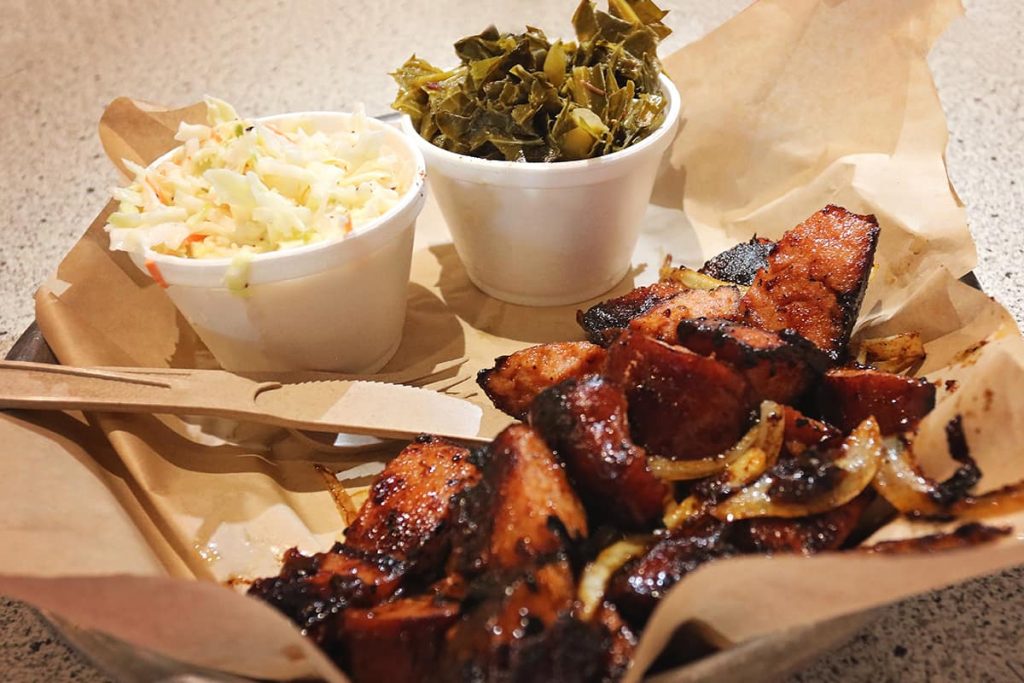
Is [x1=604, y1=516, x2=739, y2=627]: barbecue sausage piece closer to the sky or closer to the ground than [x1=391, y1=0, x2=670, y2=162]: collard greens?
closer to the ground

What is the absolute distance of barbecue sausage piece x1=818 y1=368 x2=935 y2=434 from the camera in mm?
1419

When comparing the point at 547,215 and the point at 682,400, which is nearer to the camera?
the point at 682,400

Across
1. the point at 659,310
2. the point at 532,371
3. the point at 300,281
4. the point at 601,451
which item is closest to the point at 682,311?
the point at 659,310

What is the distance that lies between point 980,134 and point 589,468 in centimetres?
245

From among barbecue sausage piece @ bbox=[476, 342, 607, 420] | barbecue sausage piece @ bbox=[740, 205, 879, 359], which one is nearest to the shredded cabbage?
barbecue sausage piece @ bbox=[476, 342, 607, 420]

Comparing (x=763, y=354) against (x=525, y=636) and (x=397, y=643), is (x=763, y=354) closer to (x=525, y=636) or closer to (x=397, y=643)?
(x=525, y=636)

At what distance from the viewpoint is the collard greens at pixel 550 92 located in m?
2.02

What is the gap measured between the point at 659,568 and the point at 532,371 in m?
0.56

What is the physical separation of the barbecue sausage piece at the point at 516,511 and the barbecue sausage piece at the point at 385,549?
8cm

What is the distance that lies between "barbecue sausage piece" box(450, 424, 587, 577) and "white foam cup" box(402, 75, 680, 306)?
0.87 m

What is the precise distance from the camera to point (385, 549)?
1358 mm

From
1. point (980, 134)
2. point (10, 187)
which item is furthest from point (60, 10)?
point (980, 134)

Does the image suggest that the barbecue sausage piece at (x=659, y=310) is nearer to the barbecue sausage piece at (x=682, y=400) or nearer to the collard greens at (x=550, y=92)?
the barbecue sausage piece at (x=682, y=400)

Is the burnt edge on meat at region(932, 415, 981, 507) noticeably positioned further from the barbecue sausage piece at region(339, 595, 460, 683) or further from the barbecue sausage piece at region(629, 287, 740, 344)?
the barbecue sausage piece at region(339, 595, 460, 683)
